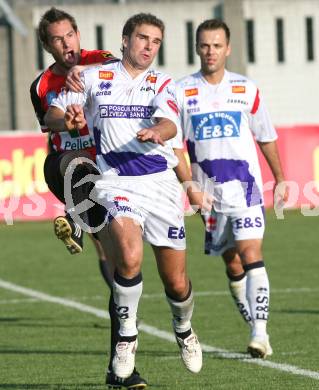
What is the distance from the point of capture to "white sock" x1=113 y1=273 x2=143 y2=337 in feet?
24.7

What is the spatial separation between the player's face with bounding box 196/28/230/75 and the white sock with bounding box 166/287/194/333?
8.16 feet

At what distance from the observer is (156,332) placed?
424 inches

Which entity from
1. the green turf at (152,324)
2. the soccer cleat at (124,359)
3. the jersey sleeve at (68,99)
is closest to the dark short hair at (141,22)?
the jersey sleeve at (68,99)

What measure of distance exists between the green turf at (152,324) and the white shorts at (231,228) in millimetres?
754

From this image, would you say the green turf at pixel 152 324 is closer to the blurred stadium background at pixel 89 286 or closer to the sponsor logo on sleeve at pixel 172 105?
the blurred stadium background at pixel 89 286

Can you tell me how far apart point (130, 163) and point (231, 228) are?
2.45m

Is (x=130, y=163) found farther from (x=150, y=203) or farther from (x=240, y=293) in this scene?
(x=240, y=293)

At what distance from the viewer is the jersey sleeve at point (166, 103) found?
24.8ft

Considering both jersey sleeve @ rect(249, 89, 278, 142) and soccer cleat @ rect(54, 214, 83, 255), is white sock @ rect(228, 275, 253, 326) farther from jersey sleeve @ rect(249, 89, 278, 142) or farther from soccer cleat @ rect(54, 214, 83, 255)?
soccer cleat @ rect(54, 214, 83, 255)

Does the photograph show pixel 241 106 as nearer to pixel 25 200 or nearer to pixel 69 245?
pixel 69 245

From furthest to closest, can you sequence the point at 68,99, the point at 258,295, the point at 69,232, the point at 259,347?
the point at 258,295, the point at 259,347, the point at 69,232, the point at 68,99

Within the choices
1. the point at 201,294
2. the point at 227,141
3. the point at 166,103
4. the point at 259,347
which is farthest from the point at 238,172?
the point at 201,294

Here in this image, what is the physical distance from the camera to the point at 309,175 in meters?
25.7

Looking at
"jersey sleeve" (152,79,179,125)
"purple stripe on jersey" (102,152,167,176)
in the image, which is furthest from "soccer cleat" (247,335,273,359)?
"jersey sleeve" (152,79,179,125)
